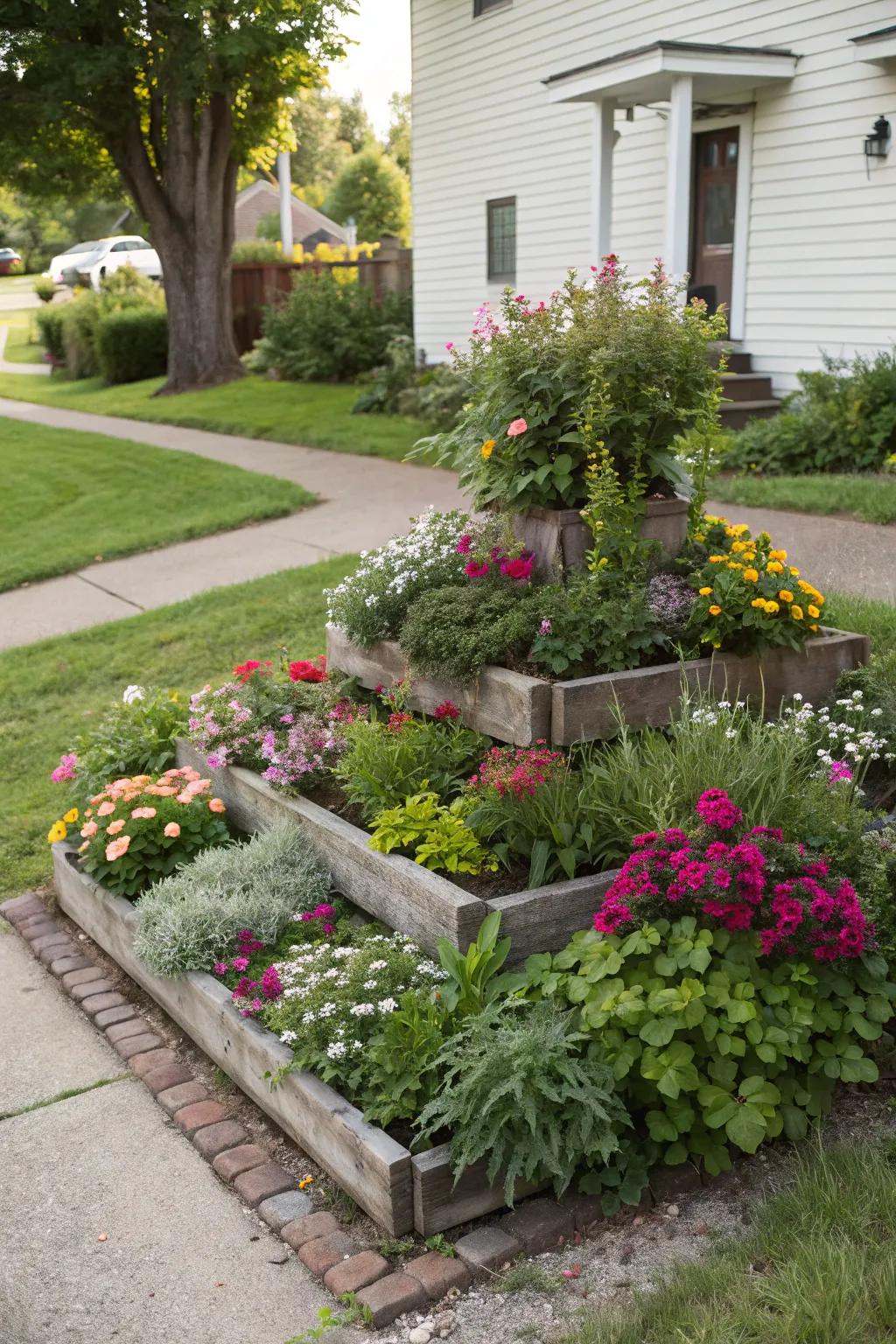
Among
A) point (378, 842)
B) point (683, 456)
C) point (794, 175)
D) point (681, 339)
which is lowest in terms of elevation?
point (378, 842)

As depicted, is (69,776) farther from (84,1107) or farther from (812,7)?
(812,7)

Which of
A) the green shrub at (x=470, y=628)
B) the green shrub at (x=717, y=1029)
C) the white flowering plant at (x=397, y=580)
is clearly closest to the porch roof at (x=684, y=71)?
the white flowering plant at (x=397, y=580)

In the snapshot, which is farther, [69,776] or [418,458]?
[418,458]

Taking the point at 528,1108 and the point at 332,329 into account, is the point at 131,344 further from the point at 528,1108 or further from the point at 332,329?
the point at 528,1108

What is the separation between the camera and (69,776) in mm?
5340

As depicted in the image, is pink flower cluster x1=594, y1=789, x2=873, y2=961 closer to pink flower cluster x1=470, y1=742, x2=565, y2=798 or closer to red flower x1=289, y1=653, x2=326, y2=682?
pink flower cluster x1=470, y1=742, x2=565, y2=798

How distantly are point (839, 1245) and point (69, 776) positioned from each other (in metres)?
3.69

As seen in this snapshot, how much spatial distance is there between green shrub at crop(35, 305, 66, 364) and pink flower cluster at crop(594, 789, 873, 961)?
26.5 metres

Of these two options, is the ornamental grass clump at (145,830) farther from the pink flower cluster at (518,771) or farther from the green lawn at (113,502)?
the green lawn at (113,502)

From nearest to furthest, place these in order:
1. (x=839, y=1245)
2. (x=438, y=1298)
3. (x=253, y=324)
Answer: (x=839, y=1245)
(x=438, y=1298)
(x=253, y=324)

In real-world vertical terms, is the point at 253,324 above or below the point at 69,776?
above

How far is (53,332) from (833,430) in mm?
22296

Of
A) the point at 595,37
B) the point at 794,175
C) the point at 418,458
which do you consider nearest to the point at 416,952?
the point at 418,458

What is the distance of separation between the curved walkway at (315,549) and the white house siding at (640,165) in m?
3.67
